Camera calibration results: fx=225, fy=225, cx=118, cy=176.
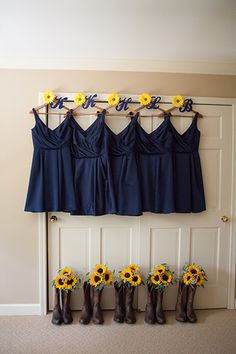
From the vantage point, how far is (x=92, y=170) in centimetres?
194

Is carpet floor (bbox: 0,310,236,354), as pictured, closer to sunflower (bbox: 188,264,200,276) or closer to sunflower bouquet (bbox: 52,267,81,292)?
sunflower bouquet (bbox: 52,267,81,292)

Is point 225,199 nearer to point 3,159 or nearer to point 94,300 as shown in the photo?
point 94,300

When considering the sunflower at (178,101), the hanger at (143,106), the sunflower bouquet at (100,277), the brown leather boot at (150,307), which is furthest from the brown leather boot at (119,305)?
the sunflower at (178,101)

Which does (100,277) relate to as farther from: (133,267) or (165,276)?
(165,276)

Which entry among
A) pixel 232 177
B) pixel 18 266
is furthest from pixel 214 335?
pixel 18 266

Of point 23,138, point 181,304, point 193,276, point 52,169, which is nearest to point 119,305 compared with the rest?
point 181,304

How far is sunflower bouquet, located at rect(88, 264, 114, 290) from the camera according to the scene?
1897 mm

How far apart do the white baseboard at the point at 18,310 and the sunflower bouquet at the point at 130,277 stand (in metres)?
0.81

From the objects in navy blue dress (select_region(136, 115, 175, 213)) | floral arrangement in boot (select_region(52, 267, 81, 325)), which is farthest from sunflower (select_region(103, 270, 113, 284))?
navy blue dress (select_region(136, 115, 175, 213))

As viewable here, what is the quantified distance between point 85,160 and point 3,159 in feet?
2.41

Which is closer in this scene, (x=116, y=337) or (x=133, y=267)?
(x=116, y=337)

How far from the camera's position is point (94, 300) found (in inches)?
76.4

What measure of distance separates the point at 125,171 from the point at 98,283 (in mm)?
972

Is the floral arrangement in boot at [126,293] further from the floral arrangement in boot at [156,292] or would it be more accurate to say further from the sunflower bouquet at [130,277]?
the floral arrangement in boot at [156,292]
